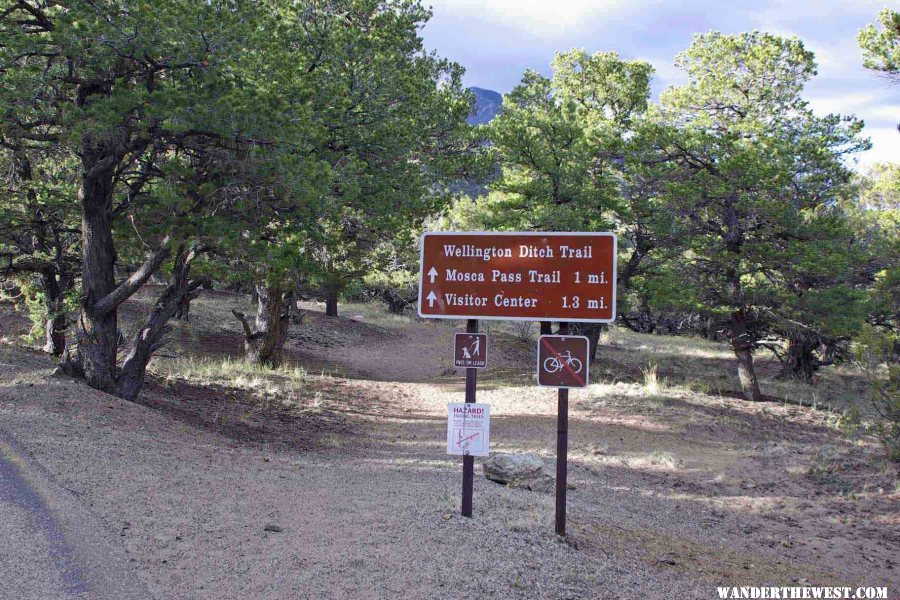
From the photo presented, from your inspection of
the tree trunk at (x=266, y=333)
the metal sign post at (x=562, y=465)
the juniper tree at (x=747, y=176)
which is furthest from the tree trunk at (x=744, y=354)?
the metal sign post at (x=562, y=465)

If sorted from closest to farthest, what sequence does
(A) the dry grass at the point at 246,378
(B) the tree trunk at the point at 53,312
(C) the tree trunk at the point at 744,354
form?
(B) the tree trunk at the point at 53,312 → (A) the dry grass at the point at 246,378 → (C) the tree trunk at the point at 744,354

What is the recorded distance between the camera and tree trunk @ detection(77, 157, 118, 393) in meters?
10.6

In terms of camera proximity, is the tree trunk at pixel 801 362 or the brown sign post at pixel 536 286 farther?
the tree trunk at pixel 801 362

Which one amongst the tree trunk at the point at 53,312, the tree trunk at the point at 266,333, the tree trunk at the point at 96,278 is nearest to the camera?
the tree trunk at the point at 96,278

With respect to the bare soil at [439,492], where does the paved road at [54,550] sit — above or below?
above

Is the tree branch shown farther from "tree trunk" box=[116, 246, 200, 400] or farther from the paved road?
the paved road

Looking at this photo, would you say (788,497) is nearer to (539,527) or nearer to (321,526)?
(539,527)

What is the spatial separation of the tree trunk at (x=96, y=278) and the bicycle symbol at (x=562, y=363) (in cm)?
758

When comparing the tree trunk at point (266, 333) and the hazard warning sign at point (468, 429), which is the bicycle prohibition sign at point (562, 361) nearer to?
the hazard warning sign at point (468, 429)

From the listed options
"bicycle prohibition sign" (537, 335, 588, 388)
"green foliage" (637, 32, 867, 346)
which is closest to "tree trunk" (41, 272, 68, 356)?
"bicycle prohibition sign" (537, 335, 588, 388)

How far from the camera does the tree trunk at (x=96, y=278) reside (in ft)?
34.8

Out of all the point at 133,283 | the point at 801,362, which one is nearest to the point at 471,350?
the point at 133,283

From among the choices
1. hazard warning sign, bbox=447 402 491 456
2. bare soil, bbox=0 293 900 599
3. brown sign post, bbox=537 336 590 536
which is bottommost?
bare soil, bbox=0 293 900 599

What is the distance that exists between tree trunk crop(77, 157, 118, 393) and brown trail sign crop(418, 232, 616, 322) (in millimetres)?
6642
